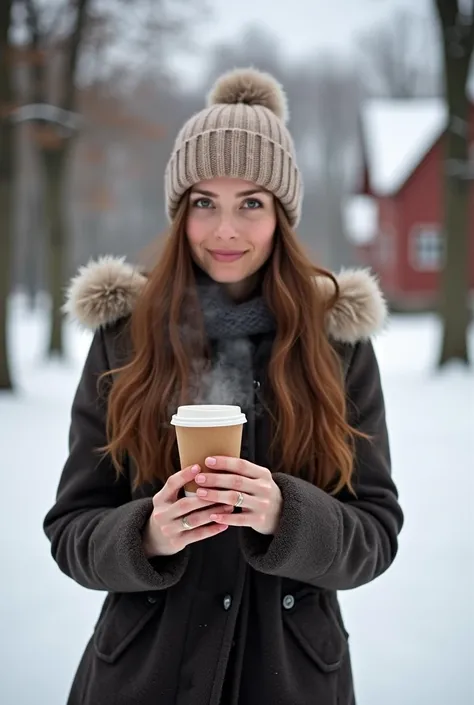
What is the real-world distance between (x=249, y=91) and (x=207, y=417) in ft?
4.06

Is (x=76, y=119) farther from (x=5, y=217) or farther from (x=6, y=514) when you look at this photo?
(x=6, y=514)

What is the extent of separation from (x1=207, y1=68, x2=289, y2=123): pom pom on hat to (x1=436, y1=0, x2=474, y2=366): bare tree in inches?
356

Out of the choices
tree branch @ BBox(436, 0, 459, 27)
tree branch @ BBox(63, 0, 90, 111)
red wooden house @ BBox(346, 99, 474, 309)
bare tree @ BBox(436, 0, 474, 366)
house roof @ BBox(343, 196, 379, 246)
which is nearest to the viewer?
tree branch @ BBox(436, 0, 459, 27)

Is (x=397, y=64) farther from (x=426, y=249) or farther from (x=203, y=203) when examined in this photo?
(x=203, y=203)

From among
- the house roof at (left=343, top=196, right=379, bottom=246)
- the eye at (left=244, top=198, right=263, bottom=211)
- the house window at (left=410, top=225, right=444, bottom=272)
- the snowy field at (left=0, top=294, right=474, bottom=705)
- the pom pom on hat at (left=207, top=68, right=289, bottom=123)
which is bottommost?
the snowy field at (left=0, top=294, right=474, bottom=705)

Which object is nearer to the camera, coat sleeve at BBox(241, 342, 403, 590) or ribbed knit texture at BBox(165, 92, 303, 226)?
coat sleeve at BBox(241, 342, 403, 590)

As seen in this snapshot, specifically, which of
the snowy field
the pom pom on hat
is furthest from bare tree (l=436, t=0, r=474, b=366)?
the pom pom on hat

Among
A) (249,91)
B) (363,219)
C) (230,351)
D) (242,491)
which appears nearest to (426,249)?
(363,219)

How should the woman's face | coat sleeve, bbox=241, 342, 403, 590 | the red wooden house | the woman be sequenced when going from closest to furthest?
coat sleeve, bbox=241, 342, 403, 590 → the woman → the woman's face → the red wooden house

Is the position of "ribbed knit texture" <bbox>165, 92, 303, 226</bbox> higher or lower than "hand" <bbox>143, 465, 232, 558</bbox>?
higher

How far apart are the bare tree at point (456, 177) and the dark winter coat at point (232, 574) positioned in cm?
928

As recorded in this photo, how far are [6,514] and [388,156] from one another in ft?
81.6

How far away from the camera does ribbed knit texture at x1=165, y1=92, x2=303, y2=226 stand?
1964 millimetres

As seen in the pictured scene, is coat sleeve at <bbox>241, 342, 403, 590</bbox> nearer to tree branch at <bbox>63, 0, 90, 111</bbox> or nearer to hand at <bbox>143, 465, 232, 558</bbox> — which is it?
hand at <bbox>143, 465, 232, 558</bbox>
